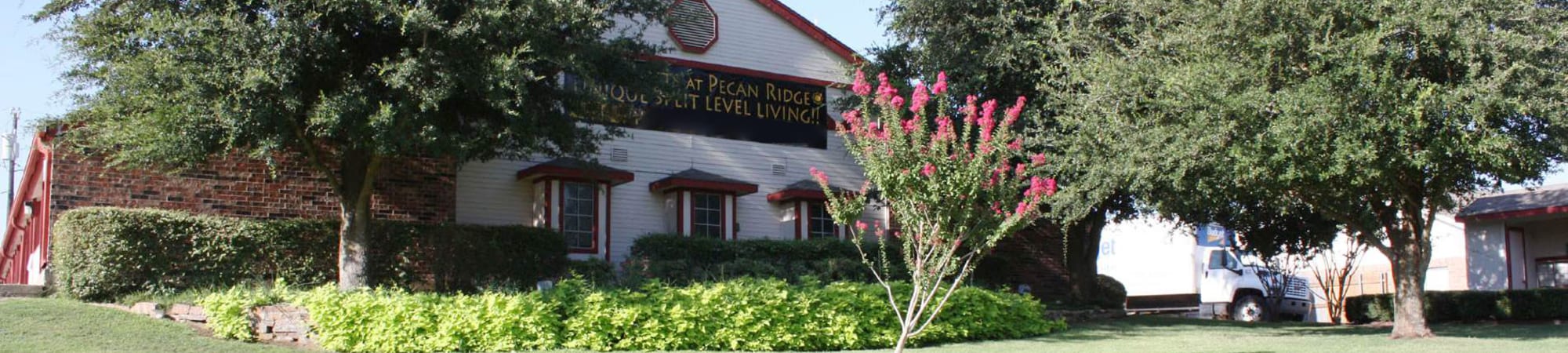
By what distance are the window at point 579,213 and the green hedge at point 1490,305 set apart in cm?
1451

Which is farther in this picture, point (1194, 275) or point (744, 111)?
point (1194, 275)

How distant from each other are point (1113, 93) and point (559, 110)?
736 cm

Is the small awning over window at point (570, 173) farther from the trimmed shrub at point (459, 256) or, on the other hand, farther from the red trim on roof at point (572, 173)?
the trimmed shrub at point (459, 256)

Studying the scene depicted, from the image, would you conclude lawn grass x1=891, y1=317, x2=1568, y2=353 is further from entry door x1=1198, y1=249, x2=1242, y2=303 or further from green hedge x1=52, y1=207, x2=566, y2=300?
green hedge x1=52, y1=207, x2=566, y2=300

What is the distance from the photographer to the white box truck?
86.3ft

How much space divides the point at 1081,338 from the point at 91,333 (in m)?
11.9

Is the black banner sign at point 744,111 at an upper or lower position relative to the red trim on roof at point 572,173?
upper

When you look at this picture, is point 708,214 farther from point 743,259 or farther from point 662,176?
point 743,259

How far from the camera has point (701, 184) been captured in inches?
869

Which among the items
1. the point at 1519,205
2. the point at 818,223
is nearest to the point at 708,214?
the point at 818,223

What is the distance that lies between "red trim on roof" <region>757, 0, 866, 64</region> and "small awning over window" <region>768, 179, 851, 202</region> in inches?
95.7

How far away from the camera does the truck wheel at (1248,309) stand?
25953 millimetres

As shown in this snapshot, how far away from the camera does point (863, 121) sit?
41.4 ft

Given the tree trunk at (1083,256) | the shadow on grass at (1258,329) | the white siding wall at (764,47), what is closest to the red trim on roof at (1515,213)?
the shadow on grass at (1258,329)
